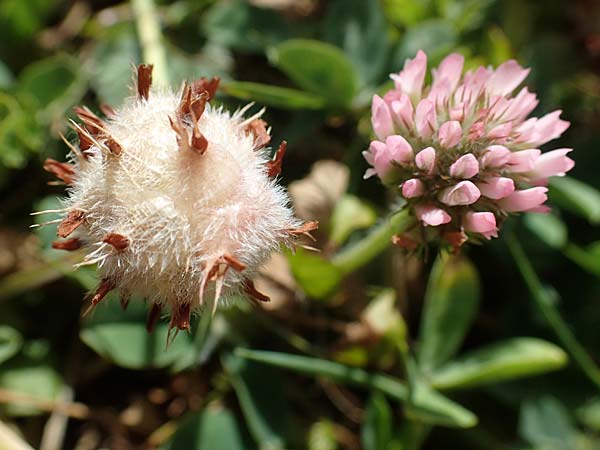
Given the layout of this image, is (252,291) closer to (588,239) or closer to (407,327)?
(407,327)

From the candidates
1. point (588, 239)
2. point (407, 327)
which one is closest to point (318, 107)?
point (407, 327)

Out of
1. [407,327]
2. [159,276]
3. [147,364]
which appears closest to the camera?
[159,276]

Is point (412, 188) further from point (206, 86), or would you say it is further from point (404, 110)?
point (206, 86)

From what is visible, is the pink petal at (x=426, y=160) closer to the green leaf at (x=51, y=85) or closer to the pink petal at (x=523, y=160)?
the pink petal at (x=523, y=160)

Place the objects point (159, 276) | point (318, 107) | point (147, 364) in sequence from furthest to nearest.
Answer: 1. point (318, 107)
2. point (147, 364)
3. point (159, 276)

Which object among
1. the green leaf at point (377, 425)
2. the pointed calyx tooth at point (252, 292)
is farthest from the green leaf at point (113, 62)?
the green leaf at point (377, 425)

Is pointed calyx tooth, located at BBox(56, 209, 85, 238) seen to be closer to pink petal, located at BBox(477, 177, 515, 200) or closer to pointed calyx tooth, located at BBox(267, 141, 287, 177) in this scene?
pointed calyx tooth, located at BBox(267, 141, 287, 177)
